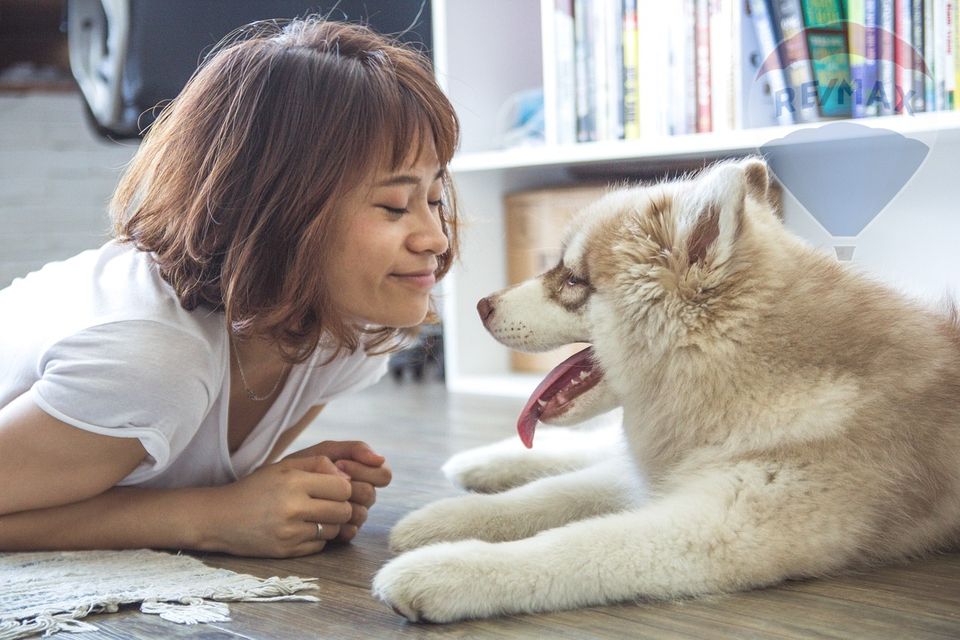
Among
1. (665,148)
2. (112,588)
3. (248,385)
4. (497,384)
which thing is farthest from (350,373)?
(497,384)

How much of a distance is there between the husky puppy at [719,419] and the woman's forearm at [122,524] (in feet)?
0.80

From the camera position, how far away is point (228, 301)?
1.20 metres

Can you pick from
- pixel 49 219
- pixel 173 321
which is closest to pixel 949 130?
pixel 173 321

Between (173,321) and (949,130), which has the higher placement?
(949,130)

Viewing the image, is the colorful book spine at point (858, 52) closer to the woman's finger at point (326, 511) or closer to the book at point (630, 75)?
the book at point (630, 75)

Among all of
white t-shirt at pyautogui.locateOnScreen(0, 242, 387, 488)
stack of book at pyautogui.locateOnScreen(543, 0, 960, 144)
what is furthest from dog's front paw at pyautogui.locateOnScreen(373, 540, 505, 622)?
stack of book at pyautogui.locateOnScreen(543, 0, 960, 144)

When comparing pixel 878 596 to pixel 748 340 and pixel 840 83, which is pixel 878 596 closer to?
pixel 748 340

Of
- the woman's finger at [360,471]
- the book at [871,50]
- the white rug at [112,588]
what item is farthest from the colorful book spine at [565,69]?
the white rug at [112,588]

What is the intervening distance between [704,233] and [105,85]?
56.7 inches

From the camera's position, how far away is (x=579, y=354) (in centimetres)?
128

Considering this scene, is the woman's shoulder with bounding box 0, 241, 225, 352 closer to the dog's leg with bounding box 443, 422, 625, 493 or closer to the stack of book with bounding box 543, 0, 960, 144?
the dog's leg with bounding box 443, 422, 625, 493

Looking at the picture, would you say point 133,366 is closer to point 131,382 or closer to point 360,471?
point 131,382

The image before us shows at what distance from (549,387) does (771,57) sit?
55.6 inches

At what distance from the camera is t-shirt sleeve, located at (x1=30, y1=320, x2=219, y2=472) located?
3.79 feet
